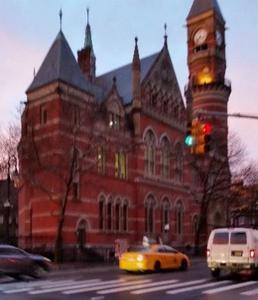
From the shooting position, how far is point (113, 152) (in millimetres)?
47594

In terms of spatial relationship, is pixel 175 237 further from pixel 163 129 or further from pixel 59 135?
pixel 59 135

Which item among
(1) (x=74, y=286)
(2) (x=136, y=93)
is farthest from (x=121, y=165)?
(1) (x=74, y=286)

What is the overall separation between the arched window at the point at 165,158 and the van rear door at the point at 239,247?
30629 mm

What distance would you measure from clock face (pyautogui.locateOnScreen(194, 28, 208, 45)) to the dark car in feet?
185

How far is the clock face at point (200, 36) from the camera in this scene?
76.2m

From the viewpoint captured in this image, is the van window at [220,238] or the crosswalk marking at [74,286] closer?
the crosswalk marking at [74,286]

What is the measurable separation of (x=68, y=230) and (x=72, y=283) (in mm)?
20715

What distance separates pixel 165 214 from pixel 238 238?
101 ft

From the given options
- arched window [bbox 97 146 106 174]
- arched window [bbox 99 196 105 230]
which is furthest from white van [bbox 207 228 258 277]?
arched window [bbox 99 196 105 230]

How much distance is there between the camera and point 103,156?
4606 cm

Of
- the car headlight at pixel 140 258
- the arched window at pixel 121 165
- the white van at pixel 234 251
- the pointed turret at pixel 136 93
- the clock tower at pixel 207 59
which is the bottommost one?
the car headlight at pixel 140 258

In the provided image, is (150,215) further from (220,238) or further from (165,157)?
(220,238)

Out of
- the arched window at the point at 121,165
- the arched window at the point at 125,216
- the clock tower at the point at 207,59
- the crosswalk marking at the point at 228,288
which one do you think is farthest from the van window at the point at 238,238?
the clock tower at the point at 207,59

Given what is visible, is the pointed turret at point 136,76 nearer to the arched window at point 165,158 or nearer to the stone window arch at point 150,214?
the arched window at point 165,158
